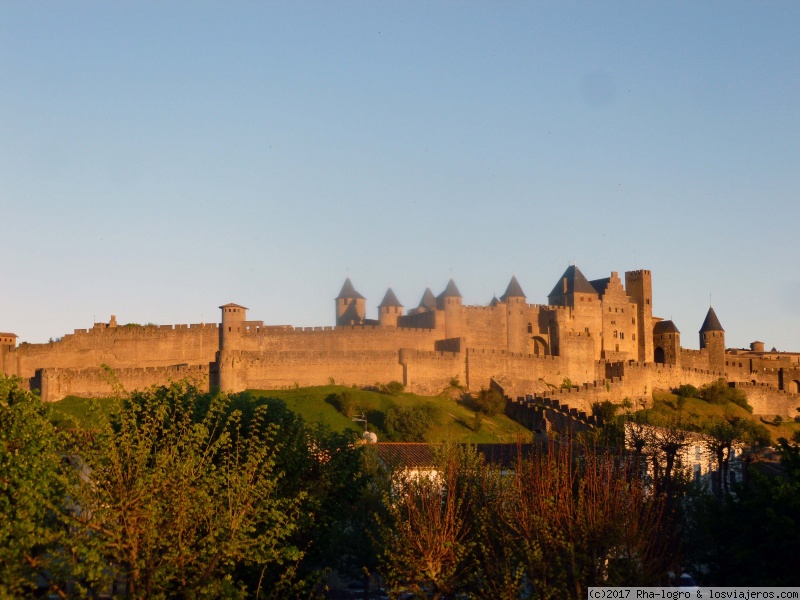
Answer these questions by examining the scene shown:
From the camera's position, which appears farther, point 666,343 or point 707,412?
point 666,343

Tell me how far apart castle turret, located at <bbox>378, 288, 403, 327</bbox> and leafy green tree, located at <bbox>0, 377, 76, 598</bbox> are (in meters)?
58.0

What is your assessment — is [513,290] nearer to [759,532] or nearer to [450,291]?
[450,291]

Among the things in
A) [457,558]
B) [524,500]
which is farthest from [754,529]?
[457,558]

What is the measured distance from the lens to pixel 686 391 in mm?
65688

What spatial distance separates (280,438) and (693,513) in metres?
9.98

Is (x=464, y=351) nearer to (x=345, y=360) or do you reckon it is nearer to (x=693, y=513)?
(x=345, y=360)

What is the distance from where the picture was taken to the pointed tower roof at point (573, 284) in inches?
2835

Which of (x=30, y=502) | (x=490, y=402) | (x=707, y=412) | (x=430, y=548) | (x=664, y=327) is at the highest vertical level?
(x=664, y=327)

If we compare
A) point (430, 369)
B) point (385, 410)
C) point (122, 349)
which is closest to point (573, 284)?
point (430, 369)

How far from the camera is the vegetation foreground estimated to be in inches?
580

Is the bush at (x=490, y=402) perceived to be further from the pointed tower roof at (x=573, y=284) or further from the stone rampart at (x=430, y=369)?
the pointed tower roof at (x=573, y=284)

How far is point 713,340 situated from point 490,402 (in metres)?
25.9

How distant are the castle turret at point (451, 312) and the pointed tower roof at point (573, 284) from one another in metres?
7.39

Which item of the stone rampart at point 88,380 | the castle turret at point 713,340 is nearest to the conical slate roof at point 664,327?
the castle turret at point 713,340
